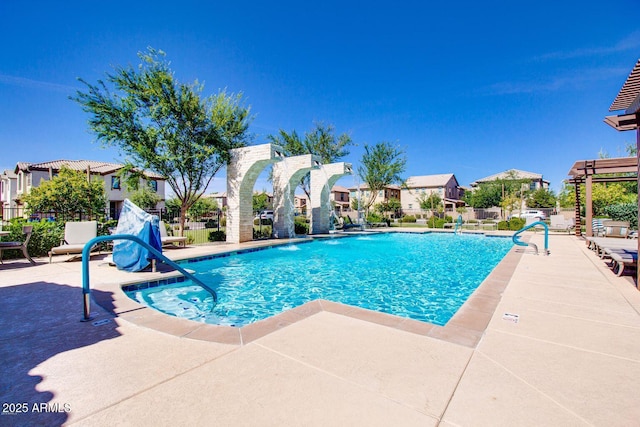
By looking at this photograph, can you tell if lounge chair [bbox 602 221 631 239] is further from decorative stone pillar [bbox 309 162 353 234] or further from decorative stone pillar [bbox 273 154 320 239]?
decorative stone pillar [bbox 273 154 320 239]

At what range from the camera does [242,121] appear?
548 inches

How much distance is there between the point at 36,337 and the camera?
299cm

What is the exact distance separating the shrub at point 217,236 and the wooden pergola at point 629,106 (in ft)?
44.4

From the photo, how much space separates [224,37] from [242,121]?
3.56 meters

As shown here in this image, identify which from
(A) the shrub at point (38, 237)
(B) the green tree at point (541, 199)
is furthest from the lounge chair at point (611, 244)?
(B) the green tree at point (541, 199)

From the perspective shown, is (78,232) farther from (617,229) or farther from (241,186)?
(617,229)

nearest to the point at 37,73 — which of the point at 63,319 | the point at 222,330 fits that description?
the point at 63,319

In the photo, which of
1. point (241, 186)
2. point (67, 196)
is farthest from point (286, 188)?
point (67, 196)

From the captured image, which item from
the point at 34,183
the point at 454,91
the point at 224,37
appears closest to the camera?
the point at 224,37

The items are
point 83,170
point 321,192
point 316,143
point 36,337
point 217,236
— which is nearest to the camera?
point 36,337

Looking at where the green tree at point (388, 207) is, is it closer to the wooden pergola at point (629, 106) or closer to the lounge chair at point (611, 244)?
the lounge chair at point (611, 244)

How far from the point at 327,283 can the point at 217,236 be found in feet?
28.1

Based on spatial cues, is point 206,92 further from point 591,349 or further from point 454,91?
point 454,91

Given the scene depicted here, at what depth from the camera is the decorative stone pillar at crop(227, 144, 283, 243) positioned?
1274 centimetres
